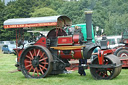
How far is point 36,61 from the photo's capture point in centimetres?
955

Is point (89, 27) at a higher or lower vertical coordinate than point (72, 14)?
lower

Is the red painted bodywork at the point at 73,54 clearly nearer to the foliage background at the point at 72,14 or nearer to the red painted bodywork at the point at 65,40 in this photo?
the red painted bodywork at the point at 65,40

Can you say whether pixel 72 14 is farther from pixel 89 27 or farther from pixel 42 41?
pixel 89 27

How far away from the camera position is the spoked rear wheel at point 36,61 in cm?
931

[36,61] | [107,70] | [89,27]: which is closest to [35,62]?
[36,61]

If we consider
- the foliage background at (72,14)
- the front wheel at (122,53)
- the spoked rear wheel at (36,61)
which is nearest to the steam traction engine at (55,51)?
the spoked rear wheel at (36,61)

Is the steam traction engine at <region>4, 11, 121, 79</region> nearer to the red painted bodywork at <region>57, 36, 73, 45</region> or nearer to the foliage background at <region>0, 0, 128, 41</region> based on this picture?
the red painted bodywork at <region>57, 36, 73, 45</region>

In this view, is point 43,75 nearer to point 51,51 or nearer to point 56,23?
point 51,51

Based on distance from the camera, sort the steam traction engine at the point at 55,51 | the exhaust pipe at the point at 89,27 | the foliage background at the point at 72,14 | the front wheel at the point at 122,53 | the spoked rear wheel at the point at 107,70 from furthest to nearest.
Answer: the foliage background at the point at 72,14
the front wheel at the point at 122,53
the exhaust pipe at the point at 89,27
the steam traction engine at the point at 55,51
the spoked rear wheel at the point at 107,70

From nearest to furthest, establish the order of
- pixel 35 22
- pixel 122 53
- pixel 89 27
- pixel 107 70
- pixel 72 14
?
pixel 107 70, pixel 89 27, pixel 35 22, pixel 122 53, pixel 72 14

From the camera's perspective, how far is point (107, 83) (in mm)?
7926

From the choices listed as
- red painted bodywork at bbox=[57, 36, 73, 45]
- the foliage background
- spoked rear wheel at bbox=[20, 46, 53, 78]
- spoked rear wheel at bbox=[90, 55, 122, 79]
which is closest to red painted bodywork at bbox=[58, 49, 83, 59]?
red painted bodywork at bbox=[57, 36, 73, 45]

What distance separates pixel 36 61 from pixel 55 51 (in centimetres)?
79

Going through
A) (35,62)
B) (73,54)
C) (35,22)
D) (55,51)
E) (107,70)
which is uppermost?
(35,22)
